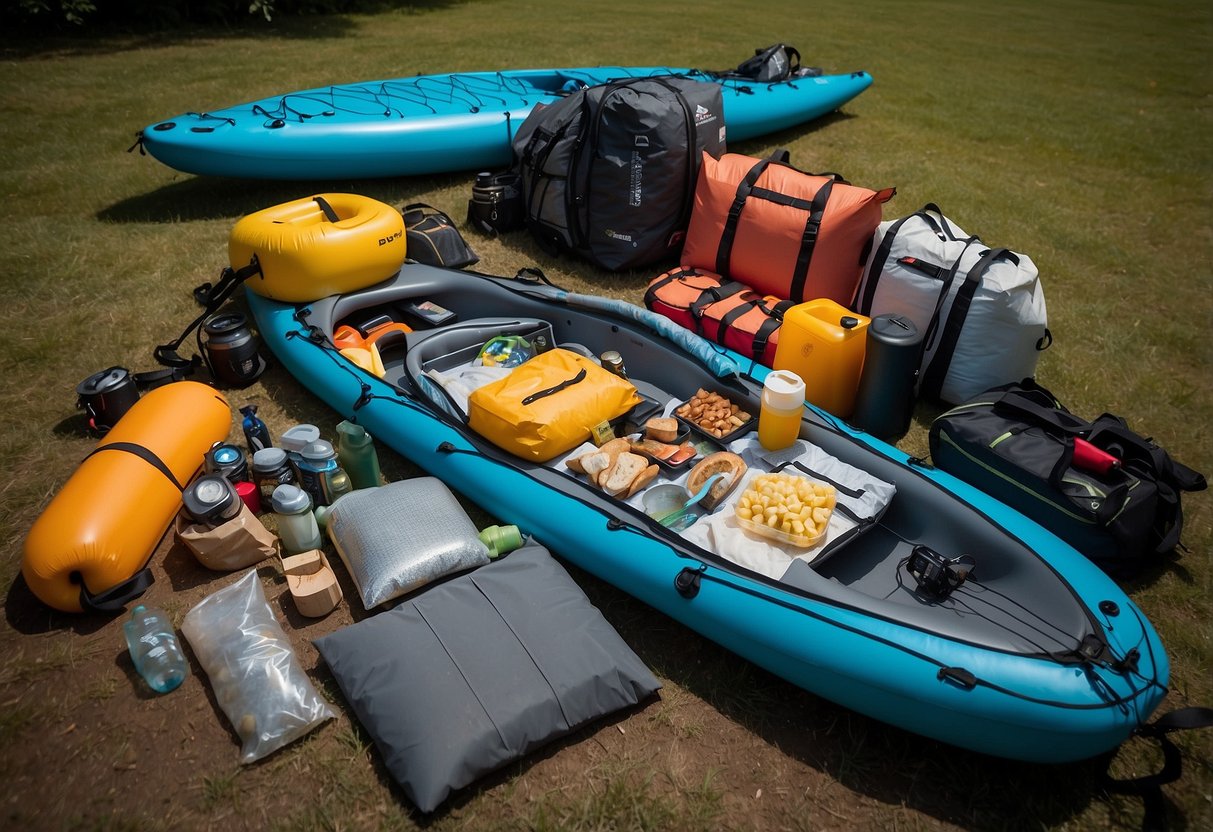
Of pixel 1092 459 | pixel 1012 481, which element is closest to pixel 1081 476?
pixel 1092 459

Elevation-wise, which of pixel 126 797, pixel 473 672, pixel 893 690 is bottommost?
pixel 126 797

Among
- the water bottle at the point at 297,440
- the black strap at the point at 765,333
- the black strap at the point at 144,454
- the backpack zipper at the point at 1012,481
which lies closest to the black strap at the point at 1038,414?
the backpack zipper at the point at 1012,481

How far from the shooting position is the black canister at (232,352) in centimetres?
394

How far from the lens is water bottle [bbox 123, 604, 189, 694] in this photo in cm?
258

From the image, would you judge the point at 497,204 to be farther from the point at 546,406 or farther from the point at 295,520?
the point at 295,520

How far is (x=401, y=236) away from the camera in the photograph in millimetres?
4145

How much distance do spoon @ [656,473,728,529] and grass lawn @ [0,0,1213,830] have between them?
1.15 feet

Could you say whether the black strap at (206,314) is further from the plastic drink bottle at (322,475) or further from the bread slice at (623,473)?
the bread slice at (623,473)

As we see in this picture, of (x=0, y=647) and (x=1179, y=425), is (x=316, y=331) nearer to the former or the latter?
(x=0, y=647)

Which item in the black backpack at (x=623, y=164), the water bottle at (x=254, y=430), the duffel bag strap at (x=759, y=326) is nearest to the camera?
the water bottle at (x=254, y=430)

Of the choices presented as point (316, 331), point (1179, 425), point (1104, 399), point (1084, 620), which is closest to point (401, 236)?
point (316, 331)

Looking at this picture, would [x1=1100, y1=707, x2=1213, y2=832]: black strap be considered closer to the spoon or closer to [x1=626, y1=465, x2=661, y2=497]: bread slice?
the spoon

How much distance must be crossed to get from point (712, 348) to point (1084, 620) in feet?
6.05

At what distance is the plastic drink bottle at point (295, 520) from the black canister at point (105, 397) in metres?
1.26
